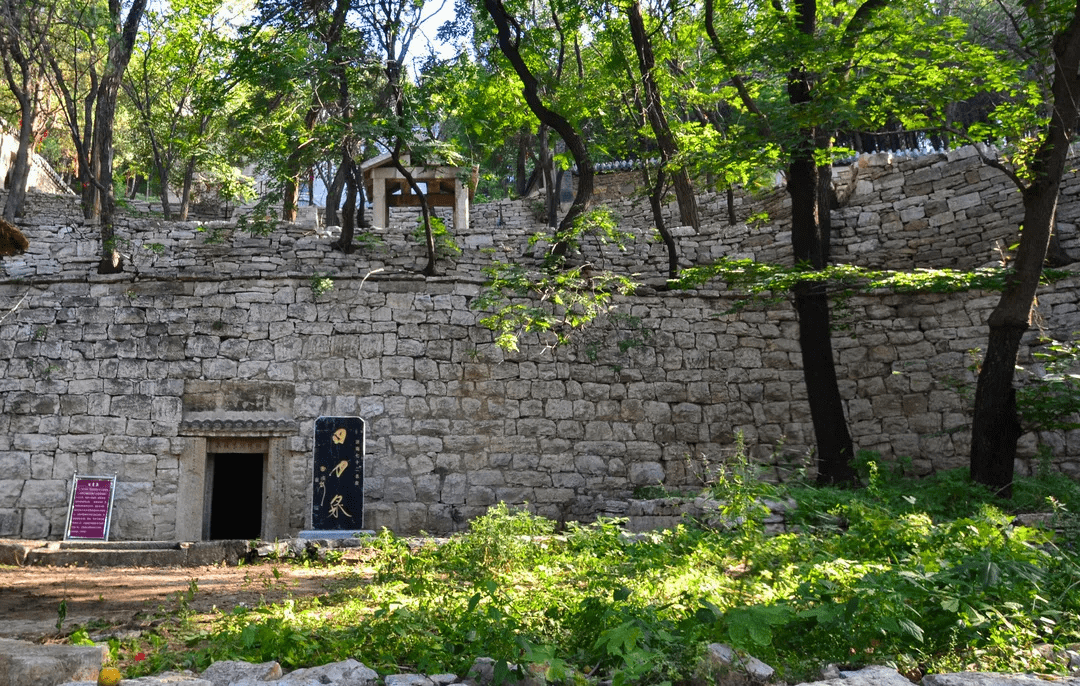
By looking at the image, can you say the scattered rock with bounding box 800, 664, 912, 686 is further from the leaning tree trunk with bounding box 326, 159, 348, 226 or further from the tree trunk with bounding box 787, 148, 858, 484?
the leaning tree trunk with bounding box 326, 159, 348, 226

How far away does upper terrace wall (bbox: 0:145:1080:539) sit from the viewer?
370 inches

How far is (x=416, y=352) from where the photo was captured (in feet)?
32.6

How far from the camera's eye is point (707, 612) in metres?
3.68

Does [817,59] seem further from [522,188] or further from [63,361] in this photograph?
[522,188]

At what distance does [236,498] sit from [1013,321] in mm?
8994

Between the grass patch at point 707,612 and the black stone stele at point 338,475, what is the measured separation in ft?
9.03

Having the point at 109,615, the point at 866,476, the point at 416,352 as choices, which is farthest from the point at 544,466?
the point at 109,615

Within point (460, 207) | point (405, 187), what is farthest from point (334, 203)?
point (460, 207)

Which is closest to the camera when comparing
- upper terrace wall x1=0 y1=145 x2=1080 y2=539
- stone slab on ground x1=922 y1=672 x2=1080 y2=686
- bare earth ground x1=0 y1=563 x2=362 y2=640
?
stone slab on ground x1=922 y1=672 x2=1080 y2=686

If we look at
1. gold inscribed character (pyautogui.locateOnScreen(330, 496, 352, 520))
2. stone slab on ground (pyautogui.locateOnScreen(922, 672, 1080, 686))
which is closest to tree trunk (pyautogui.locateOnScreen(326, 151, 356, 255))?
gold inscribed character (pyautogui.locateOnScreen(330, 496, 352, 520))

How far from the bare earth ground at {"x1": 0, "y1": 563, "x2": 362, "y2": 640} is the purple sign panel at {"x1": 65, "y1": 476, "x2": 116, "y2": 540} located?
1708mm

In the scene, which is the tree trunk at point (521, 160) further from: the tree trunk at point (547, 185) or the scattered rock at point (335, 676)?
the scattered rock at point (335, 676)

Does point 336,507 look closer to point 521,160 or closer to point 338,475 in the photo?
point 338,475

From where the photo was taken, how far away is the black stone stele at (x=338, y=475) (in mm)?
8375
